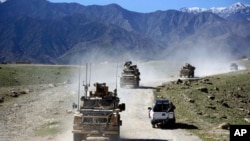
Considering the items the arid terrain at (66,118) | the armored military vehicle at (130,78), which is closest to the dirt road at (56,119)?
the arid terrain at (66,118)

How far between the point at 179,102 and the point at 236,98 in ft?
37.2

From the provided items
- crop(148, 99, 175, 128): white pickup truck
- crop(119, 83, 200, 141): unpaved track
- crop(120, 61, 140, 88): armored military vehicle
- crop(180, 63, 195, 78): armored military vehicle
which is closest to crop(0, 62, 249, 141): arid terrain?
crop(119, 83, 200, 141): unpaved track

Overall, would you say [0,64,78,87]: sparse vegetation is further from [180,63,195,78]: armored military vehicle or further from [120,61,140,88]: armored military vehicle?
[120,61,140,88]: armored military vehicle

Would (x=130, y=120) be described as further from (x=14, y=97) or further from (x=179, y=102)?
(x=14, y=97)

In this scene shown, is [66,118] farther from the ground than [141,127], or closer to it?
farther from the ground

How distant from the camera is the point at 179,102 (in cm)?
4925

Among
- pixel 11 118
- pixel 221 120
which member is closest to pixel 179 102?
pixel 221 120

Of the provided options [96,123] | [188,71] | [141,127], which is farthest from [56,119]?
[188,71]

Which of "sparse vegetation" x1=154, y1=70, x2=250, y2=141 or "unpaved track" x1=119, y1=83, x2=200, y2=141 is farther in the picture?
"sparse vegetation" x1=154, y1=70, x2=250, y2=141

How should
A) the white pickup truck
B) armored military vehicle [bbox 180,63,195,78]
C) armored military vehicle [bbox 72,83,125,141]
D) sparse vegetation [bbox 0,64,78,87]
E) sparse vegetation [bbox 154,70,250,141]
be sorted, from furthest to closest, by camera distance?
armored military vehicle [bbox 180,63,195,78] → sparse vegetation [bbox 0,64,78,87] → sparse vegetation [bbox 154,70,250,141] → the white pickup truck → armored military vehicle [bbox 72,83,125,141]

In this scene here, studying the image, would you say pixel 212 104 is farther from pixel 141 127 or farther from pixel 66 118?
pixel 66 118

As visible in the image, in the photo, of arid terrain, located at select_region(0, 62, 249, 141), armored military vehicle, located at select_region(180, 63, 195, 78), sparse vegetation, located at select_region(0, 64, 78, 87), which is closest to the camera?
arid terrain, located at select_region(0, 62, 249, 141)

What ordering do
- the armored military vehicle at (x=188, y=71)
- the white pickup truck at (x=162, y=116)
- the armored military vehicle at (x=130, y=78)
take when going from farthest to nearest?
the armored military vehicle at (x=188, y=71) → the armored military vehicle at (x=130, y=78) → the white pickup truck at (x=162, y=116)

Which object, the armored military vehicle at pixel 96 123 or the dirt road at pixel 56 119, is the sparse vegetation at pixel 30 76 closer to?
the dirt road at pixel 56 119
